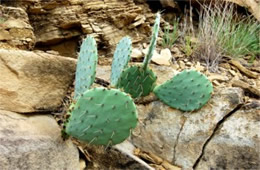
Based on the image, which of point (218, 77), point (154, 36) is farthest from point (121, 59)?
point (218, 77)

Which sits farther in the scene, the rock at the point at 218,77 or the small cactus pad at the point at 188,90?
the rock at the point at 218,77

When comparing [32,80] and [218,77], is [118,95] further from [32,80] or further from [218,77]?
[218,77]

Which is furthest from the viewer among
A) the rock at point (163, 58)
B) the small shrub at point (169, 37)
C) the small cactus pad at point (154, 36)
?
the small shrub at point (169, 37)

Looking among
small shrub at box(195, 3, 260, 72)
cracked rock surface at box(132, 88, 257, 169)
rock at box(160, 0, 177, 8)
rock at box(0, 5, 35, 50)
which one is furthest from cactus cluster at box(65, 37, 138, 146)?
rock at box(160, 0, 177, 8)

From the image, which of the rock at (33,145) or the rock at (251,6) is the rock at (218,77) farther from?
the rock at (33,145)

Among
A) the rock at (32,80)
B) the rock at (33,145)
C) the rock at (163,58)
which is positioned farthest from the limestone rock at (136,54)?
the rock at (33,145)

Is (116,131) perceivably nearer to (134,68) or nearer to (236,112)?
(134,68)
